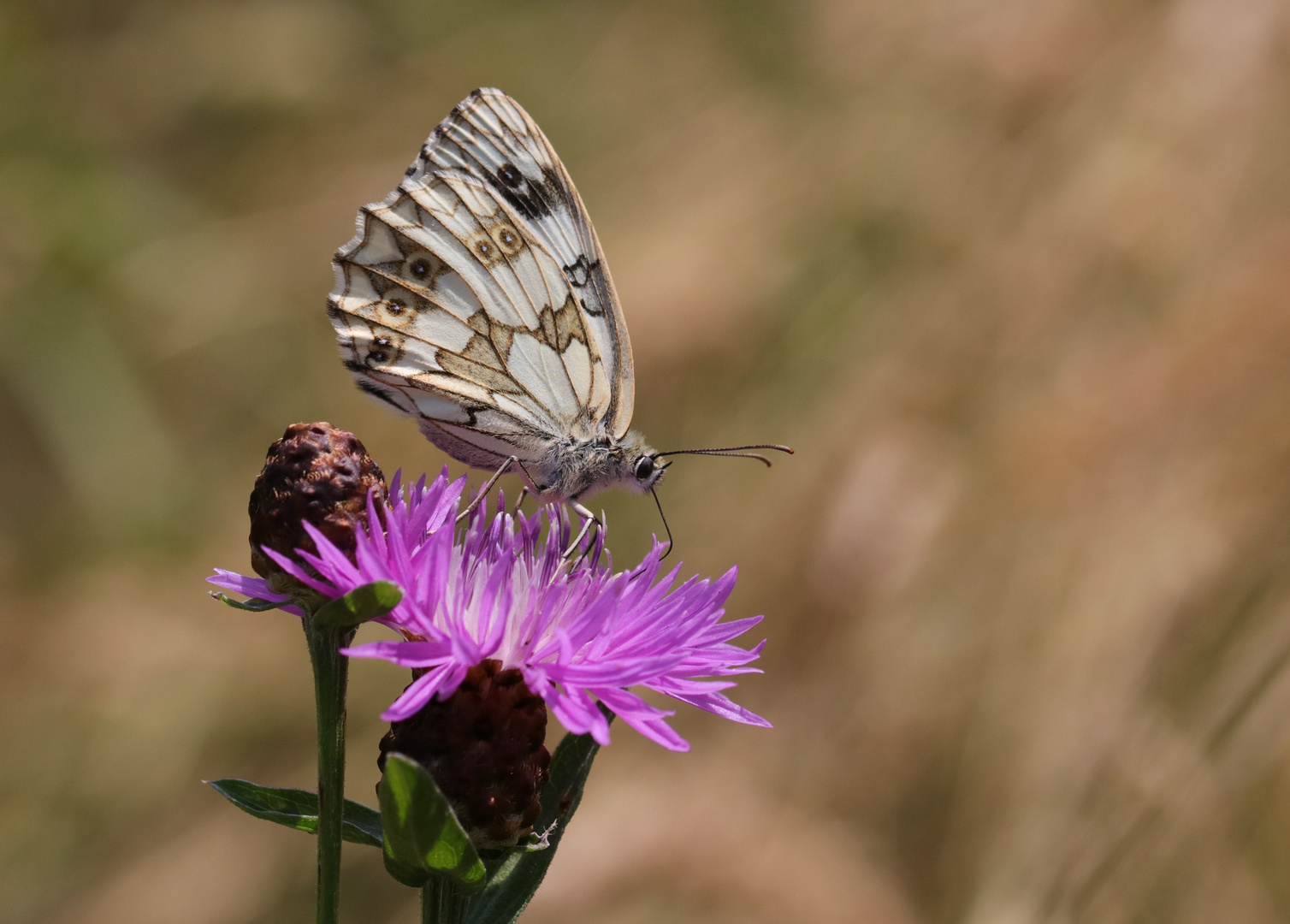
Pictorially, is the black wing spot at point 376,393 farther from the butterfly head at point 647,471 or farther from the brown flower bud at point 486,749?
the brown flower bud at point 486,749

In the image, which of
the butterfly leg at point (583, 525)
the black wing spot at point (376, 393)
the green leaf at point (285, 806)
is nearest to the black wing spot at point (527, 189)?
the black wing spot at point (376, 393)

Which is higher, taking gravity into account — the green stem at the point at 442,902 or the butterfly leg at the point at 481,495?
the butterfly leg at the point at 481,495

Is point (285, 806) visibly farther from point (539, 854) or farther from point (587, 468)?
point (587, 468)

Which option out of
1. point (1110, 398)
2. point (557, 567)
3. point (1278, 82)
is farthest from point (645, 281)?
point (557, 567)

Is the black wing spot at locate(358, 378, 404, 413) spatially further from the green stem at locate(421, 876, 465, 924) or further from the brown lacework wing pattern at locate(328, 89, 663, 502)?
the green stem at locate(421, 876, 465, 924)

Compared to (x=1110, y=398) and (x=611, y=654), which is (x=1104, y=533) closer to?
(x=1110, y=398)

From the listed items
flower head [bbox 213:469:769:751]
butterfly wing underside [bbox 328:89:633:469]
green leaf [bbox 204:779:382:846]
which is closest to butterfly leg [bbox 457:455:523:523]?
flower head [bbox 213:469:769:751]
